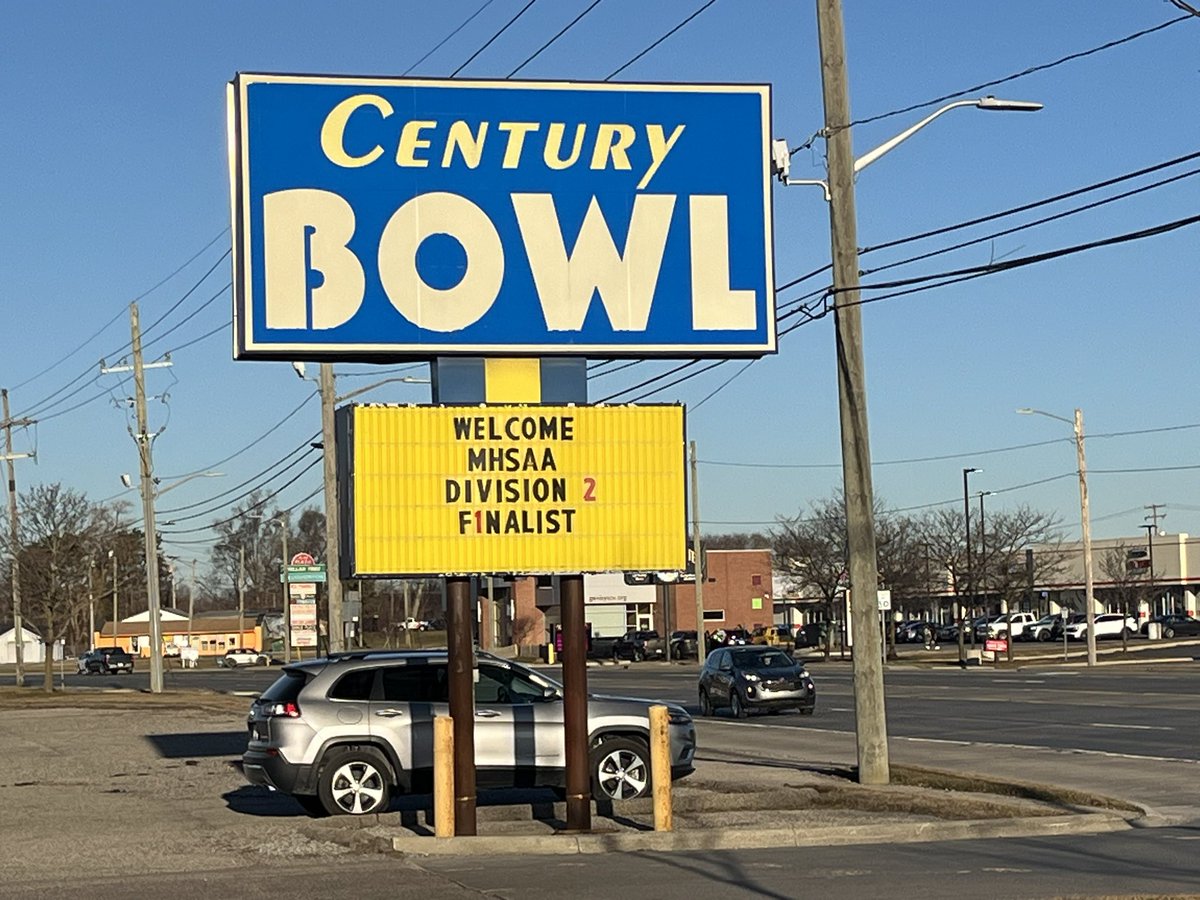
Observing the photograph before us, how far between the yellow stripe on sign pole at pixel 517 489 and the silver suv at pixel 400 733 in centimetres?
260

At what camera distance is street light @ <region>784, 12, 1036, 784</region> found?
2014 cm

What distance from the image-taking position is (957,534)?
94.0 metres

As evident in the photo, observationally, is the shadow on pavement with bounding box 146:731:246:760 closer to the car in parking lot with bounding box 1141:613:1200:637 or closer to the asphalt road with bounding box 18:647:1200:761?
the asphalt road with bounding box 18:647:1200:761

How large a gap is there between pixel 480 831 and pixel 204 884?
3.58 m

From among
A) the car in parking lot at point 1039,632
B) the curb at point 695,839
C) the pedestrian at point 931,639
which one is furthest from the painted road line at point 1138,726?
the car in parking lot at point 1039,632

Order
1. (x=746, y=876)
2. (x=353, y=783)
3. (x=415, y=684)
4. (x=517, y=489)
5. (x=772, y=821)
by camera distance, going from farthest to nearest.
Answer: (x=415, y=684) < (x=353, y=783) < (x=772, y=821) < (x=517, y=489) < (x=746, y=876)

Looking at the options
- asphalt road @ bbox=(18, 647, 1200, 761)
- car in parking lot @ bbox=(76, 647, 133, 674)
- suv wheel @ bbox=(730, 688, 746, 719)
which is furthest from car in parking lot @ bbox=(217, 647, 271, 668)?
suv wheel @ bbox=(730, 688, 746, 719)

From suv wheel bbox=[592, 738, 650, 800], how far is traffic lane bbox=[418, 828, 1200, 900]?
11.6 ft

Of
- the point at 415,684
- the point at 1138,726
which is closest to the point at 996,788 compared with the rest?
the point at 415,684

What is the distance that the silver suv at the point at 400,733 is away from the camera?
721 inches

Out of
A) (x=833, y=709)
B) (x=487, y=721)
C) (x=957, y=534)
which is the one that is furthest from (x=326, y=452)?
(x=957, y=534)

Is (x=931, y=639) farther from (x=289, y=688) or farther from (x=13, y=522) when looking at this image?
(x=289, y=688)

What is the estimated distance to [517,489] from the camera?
16609 mm

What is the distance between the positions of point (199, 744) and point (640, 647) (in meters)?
59.4
